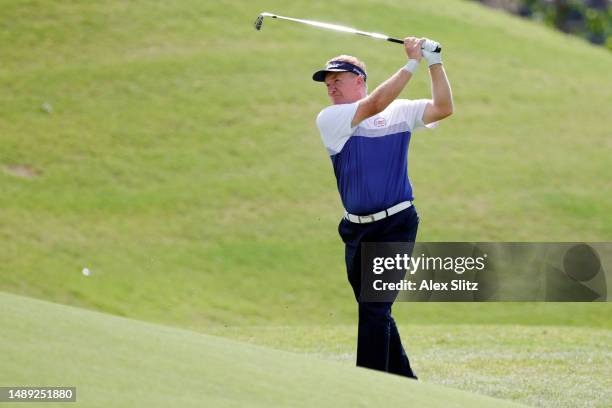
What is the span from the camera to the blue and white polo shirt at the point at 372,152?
737 cm

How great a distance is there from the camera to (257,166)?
22.4 m

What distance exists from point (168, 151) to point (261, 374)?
17.1 metres

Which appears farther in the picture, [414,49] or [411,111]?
[411,111]

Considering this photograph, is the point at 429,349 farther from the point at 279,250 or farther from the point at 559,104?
the point at 559,104

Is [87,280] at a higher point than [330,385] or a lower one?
lower

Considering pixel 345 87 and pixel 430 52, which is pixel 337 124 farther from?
pixel 430 52

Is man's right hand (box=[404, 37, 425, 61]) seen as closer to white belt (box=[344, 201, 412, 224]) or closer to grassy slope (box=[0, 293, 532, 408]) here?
white belt (box=[344, 201, 412, 224])

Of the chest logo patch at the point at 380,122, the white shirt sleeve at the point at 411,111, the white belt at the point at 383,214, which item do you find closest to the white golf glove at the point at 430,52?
the white shirt sleeve at the point at 411,111

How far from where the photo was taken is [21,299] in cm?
666

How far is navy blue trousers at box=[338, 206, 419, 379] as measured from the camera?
24.0ft

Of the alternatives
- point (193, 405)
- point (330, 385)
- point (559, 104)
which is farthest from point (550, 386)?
point (559, 104)

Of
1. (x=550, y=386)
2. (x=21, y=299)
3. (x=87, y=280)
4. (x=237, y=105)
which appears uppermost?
(x=21, y=299)

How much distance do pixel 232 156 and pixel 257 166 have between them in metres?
0.57

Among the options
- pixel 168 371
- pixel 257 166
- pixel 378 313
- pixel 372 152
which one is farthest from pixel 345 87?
pixel 257 166
